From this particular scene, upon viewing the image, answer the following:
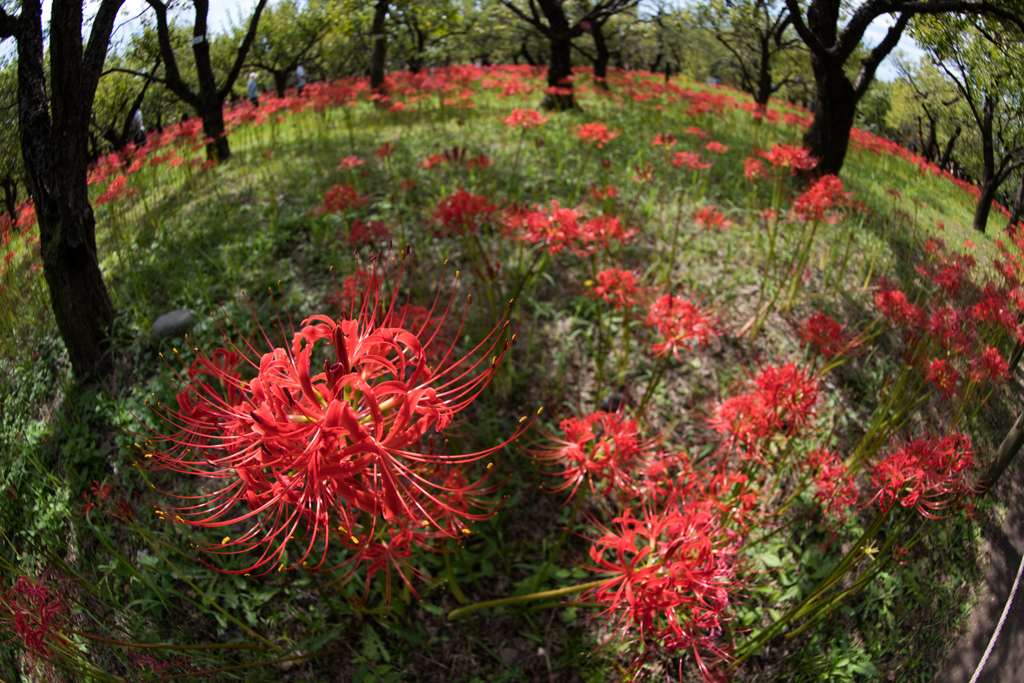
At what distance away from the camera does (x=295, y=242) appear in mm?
3535

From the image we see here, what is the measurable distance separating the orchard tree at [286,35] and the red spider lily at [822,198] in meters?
2.31

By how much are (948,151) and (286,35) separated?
91.7 inches

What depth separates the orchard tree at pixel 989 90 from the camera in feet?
3.86

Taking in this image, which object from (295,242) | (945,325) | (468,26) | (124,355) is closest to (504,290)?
(295,242)

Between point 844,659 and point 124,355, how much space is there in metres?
2.64

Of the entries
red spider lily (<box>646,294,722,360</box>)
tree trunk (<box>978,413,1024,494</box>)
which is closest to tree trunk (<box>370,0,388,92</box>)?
red spider lily (<box>646,294,722,360</box>)

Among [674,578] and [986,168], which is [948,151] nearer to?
[986,168]

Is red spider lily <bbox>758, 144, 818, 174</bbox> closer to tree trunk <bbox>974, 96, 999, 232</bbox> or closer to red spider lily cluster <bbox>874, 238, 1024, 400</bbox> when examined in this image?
red spider lily cluster <bbox>874, 238, 1024, 400</bbox>

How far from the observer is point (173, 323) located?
2.19 metres

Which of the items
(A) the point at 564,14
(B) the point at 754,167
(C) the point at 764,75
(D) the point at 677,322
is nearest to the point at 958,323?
(D) the point at 677,322

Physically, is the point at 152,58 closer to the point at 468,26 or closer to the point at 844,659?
the point at 468,26

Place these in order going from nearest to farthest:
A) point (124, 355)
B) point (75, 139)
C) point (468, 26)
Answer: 1. point (75, 139)
2. point (124, 355)
3. point (468, 26)

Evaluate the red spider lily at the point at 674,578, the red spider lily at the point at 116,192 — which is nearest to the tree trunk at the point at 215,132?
the red spider lily at the point at 116,192

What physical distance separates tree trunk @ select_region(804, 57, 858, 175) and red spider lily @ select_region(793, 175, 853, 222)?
0.05 m
